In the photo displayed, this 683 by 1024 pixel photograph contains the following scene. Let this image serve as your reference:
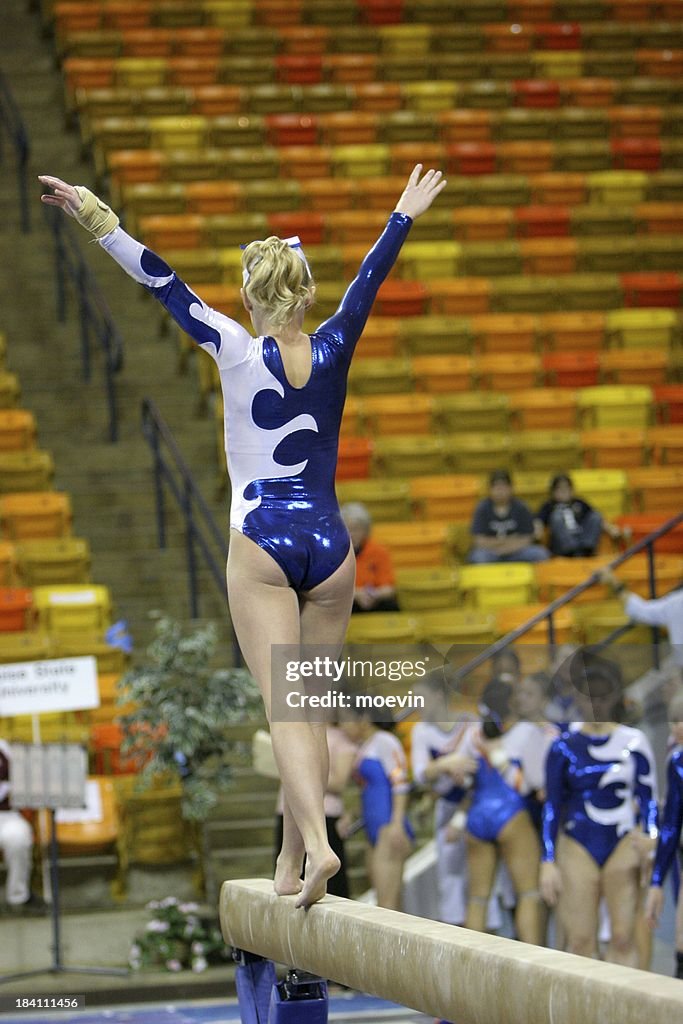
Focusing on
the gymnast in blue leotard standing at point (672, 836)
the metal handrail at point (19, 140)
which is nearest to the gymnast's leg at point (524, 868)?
the gymnast in blue leotard standing at point (672, 836)

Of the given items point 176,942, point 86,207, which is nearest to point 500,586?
point 176,942

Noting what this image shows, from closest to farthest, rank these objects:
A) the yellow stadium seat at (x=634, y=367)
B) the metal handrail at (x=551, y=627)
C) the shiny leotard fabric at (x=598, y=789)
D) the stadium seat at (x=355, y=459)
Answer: the shiny leotard fabric at (x=598, y=789)
the metal handrail at (x=551, y=627)
the stadium seat at (x=355, y=459)
the yellow stadium seat at (x=634, y=367)

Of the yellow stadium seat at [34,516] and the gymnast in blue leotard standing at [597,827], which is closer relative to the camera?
the gymnast in blue leotard standing at [597,827]

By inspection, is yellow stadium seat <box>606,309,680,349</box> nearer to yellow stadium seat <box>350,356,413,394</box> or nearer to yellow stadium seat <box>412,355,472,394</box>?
yellow stadium seat <box>412,355,472,394</box>

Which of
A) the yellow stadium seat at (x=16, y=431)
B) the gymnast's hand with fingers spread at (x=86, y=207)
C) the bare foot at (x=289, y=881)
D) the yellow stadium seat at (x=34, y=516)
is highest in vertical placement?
the yellow stadium seat at (x=16, y=431)

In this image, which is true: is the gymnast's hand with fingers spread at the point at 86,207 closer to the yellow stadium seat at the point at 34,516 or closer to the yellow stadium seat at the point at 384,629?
the yellow stadium seat at the point at 384,629

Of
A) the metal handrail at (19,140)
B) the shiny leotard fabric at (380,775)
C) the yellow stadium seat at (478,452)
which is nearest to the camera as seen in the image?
the shiny leotard fabric at (380,775)

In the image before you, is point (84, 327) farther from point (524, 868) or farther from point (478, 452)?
point (524, 868)

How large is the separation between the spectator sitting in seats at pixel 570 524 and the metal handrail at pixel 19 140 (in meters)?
5.42

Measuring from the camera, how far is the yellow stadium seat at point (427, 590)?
9250 millimetres

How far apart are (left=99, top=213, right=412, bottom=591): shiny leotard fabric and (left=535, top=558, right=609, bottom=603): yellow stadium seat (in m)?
5.88

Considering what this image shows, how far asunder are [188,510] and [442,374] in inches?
101

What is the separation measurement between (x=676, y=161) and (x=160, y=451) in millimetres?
6048

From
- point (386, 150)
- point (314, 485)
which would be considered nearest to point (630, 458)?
point (386, 150)
